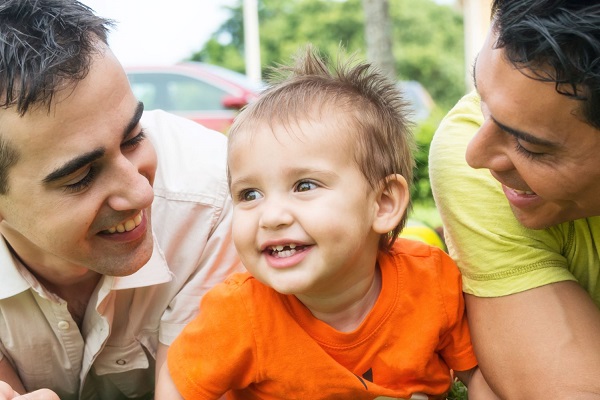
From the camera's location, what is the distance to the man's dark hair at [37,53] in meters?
2.58

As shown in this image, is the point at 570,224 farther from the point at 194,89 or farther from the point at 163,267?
the point at 194,89

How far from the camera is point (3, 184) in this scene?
2.72m

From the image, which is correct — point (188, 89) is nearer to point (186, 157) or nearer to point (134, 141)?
point (186, 157)

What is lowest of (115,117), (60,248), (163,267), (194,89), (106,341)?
(194,89)

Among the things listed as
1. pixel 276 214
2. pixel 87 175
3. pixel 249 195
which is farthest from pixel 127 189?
pixel 276 214

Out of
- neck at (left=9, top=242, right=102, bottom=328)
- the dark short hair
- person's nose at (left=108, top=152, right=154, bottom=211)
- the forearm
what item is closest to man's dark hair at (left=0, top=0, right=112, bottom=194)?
person's nose at (left=108, top=152, right=154, bottom=211)

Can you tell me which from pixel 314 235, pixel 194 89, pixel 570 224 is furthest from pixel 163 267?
pixel 194 89

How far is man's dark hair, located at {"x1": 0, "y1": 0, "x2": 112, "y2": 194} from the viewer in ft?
8.45

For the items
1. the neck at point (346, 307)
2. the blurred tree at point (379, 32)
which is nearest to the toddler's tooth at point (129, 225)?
the neck at point (346, 307)

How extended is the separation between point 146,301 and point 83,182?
2.21 feet

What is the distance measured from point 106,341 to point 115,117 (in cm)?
91

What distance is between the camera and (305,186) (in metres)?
2.52

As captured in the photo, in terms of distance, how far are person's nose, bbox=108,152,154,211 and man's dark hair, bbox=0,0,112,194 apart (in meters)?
0.30

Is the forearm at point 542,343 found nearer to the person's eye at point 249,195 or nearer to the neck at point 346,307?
the neck at point 346,307
